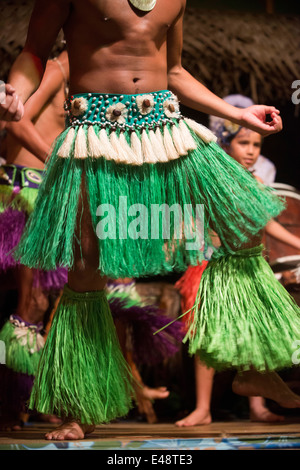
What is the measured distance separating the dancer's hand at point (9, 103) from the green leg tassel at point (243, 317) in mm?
702

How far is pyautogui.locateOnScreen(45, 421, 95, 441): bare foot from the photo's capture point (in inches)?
71.5

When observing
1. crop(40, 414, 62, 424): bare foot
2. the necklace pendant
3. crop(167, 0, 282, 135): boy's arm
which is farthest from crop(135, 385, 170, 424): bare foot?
the necklace pendant

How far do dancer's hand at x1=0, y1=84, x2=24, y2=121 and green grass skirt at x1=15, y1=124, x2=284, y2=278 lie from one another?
0.21m

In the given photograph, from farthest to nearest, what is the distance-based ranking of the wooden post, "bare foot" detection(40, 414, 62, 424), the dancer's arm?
"bare foot" detection(40, 414, 62, 424) < the dancer's arm < the wooden post

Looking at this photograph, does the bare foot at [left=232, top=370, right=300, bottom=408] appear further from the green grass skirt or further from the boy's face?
the boy's face

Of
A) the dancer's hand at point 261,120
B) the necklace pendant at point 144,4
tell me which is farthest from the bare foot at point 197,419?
the necklace pendant at point 144,4

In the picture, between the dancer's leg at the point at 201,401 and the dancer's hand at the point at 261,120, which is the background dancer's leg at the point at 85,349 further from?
the dancer's leg at the point at 201,401

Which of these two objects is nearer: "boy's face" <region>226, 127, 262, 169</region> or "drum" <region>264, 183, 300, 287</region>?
→ "boy's face" <region>226, 127, 262, 169</region>

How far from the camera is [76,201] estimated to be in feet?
5.84

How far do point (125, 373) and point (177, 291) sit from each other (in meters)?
1.18

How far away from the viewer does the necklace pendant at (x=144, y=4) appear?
179cm

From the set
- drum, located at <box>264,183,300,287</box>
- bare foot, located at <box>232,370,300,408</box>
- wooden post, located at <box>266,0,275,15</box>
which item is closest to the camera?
bare foot, located at <box>232,370,300,408</box>

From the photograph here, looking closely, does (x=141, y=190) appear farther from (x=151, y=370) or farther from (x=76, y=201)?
(x=151, y=370)
